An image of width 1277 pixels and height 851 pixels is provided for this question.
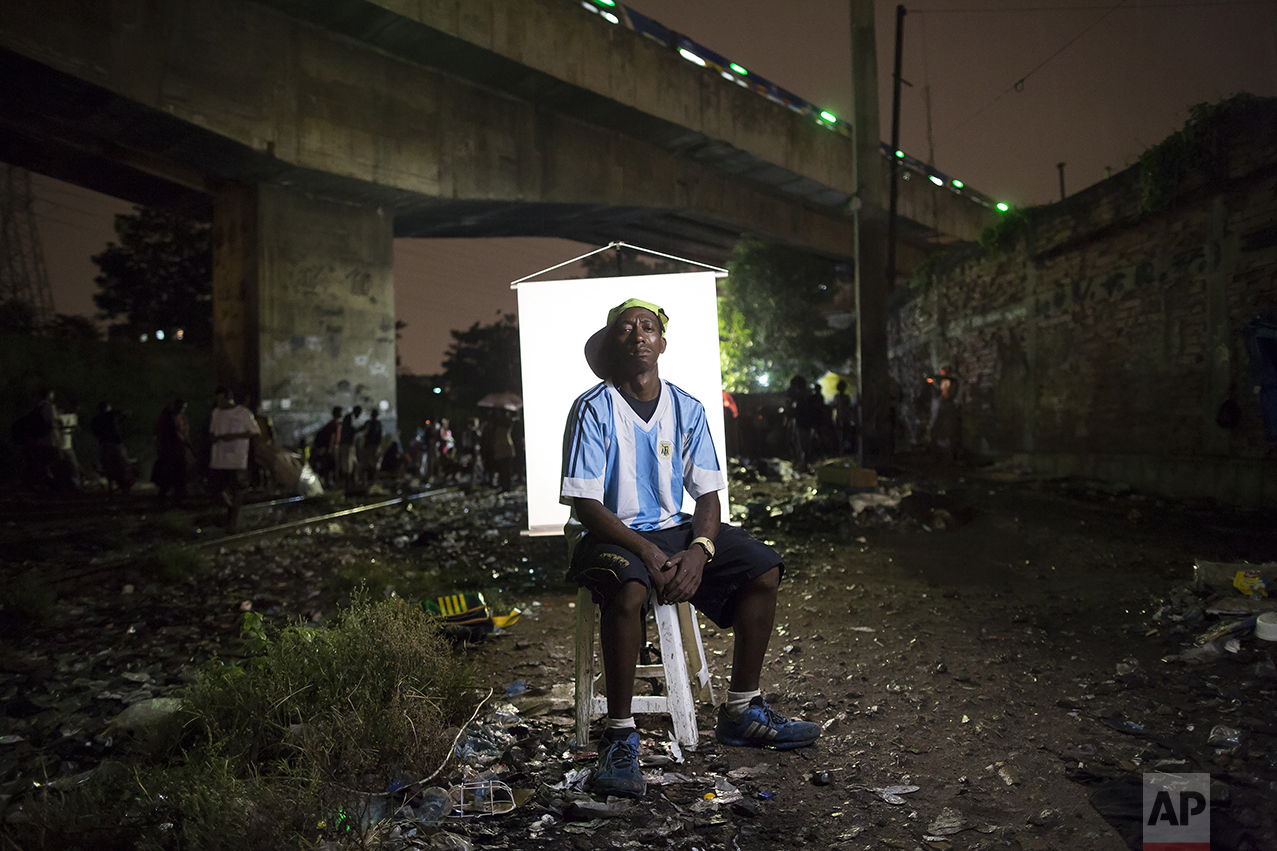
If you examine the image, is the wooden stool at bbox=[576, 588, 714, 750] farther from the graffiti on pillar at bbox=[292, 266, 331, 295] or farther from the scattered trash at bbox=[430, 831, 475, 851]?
the graffiti on pillar at bbox=[292, 266, 331, 295]

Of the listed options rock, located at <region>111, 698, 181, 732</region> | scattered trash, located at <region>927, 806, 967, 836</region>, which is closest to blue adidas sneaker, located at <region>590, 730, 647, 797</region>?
scattered trash, located at <region>927, 806, 967, 836</region>

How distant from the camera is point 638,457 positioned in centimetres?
295

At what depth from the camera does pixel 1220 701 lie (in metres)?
3.23

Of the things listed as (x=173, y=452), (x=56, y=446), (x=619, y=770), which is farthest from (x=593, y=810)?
(x=56, y=446)

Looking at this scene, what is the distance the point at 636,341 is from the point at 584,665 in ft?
4.17

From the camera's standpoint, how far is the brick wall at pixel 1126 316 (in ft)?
26.6

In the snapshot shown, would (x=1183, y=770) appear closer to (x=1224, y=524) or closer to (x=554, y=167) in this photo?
(x=1224, y=524)

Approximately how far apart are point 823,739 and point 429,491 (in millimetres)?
11638

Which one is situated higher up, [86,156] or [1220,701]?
[86,156]

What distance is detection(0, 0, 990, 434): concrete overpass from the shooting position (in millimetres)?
11062

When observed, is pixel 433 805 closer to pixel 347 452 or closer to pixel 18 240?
pixel 347 452

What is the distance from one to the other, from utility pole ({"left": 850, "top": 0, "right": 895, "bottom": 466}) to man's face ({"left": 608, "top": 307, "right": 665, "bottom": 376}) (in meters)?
8.03

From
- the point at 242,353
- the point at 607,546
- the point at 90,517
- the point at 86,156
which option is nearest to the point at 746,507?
the point at 607,546

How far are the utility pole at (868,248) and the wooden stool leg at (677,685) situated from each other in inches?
326
